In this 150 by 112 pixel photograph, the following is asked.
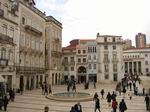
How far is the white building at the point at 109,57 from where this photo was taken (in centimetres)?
6850

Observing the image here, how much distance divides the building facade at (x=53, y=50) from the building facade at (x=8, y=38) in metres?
18.1

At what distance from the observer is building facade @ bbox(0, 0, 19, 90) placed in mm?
35159

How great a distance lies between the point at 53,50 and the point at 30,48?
1424 centimetres

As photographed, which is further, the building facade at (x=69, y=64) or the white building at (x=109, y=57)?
the building facade at (x=69, y=64)

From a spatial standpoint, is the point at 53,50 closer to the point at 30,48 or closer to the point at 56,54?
the point at 56,54

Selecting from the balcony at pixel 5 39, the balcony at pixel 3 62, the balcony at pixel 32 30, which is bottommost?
the balcony at pixel 3 62

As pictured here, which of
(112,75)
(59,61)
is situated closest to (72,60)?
(59,61)

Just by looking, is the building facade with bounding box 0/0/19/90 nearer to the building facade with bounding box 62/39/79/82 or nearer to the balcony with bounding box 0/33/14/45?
the balcony with bounding box 0/33/14/45

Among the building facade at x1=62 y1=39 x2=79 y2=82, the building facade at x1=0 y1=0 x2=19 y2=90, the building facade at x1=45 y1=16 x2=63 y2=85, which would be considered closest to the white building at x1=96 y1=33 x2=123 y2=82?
the building facade at x1=62 y1=39 x2=79 y2=82

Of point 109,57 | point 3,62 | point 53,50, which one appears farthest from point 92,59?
point 3,62

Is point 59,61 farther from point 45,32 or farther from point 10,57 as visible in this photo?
point 10,57

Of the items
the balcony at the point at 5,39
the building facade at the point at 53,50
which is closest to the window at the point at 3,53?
the balcony at the point at 5,39

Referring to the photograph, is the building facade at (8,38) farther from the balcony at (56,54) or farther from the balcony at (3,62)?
the balcony at (56,54)

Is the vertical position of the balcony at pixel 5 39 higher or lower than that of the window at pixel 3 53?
higher
